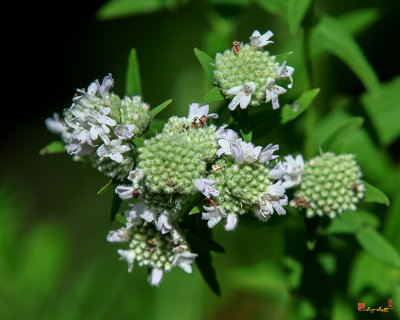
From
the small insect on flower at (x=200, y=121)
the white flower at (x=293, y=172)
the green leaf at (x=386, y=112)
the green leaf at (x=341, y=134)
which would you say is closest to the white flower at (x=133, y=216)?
the small insect on flower at (x=200, y=121)

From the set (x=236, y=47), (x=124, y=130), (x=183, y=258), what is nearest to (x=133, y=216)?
(x=183, y=258)

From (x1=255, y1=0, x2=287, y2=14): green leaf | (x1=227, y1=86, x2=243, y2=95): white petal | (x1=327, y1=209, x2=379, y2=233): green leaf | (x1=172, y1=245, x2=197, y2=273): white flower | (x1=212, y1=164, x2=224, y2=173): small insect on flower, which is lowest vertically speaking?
(x1=172, y1=245, x2=197, y2=273): white flower

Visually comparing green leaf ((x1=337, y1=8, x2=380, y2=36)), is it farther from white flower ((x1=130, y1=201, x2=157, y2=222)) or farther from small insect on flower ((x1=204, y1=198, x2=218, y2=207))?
white flower ((x1=130, y1=201, x2=157, y2=222))

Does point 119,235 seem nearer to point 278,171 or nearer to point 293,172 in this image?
point 278,171

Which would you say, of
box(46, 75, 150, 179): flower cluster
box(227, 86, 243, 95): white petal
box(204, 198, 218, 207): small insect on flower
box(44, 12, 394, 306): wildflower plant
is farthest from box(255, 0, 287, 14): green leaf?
box(204, 198, 218, 207): small insect on flower

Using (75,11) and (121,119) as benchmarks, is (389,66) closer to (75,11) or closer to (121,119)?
(121,119)
